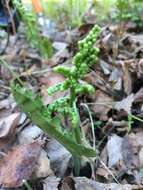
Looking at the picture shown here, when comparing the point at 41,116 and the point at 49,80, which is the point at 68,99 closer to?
the point at 41,116

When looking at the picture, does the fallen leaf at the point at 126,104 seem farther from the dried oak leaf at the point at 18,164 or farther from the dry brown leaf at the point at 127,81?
the dried oak leaf at the point at 18,164

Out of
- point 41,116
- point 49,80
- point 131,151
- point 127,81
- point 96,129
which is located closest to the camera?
point 41,116

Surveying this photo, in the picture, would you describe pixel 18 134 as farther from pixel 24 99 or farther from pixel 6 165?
pixel 24 99

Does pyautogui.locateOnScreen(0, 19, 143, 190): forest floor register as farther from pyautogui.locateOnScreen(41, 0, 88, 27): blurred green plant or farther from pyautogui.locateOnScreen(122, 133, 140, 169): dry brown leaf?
pyautogui.locateOnScreen(41, 0, 88, 27): blurred green plant

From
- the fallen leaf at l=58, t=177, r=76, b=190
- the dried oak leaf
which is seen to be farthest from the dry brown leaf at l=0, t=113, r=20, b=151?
the fallen leaf at l=58, t=177, r=76, b=190

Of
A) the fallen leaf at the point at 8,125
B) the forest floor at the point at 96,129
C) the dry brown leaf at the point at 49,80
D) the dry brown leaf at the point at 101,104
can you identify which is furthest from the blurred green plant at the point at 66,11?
the fallen leaf at the point at 8,125

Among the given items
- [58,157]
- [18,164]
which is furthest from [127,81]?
[18,164]

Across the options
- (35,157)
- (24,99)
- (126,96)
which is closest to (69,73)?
(24,99)
